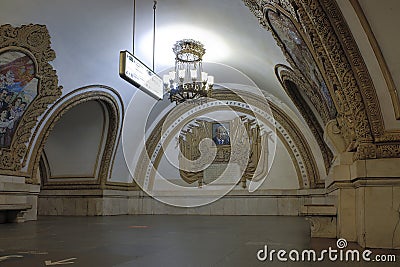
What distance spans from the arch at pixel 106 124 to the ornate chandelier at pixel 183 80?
64.2 inches

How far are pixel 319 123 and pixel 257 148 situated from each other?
3386mm

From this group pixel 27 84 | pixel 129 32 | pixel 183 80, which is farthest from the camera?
pixel 183 80

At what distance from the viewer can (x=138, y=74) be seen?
21.2 feet

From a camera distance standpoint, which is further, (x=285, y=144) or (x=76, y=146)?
(x=285, y=144)

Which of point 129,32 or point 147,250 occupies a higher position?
point 129,32

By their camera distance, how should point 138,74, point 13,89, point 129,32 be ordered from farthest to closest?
point 129,32 → point 13,89 → point 138,74

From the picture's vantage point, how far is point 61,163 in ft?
40.2

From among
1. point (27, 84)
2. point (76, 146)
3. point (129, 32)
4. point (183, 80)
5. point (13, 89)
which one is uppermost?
point (129, 32)

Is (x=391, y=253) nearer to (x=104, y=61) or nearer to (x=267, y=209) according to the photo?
(x=104, y=61)

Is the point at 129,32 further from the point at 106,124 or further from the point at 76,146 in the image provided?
the point at 76,146

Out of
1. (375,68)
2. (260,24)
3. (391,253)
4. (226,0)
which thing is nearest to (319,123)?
(260,24)

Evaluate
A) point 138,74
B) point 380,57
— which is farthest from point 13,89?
point 380,57

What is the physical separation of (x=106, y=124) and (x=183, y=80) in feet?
10.2

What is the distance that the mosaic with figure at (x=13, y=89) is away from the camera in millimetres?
7766
